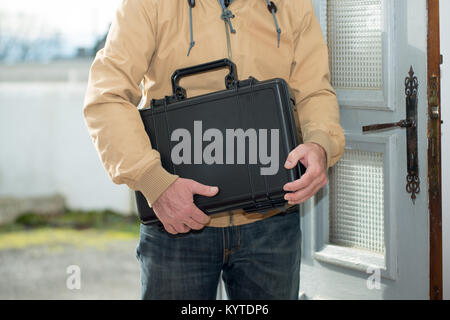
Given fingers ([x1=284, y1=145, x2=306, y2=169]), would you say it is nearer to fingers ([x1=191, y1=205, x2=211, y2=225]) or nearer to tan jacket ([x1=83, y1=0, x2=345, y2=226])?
tan jacket ([x1=83, y1=0, x2=345, y2=226])

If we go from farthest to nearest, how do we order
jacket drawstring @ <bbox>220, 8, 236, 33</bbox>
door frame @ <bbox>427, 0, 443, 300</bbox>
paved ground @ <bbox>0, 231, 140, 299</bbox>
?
paved ground @ <bbox>0, 231, 140, 299</bbox>, door frame @ <bbox>427, 0, 443, 300</bbox>, jacket drawstring @ <bbox>220, 8, 236, 33</bbox>

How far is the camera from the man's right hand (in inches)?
43.7

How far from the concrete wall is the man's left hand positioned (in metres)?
4.51

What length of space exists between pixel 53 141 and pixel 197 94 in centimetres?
472

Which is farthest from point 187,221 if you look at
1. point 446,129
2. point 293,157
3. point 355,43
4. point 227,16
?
point 446,129

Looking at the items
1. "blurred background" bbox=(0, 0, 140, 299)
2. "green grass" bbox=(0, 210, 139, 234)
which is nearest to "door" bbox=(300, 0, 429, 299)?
"blurred background" bbox=(0, 0, 140, 299)

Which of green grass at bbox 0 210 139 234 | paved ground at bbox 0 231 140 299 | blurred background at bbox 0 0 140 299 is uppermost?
blurred background at bbox 0 0 140 299

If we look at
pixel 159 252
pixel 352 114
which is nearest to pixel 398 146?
pixel 352 114

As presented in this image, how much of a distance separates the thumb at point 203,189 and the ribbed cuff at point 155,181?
0.15 ft

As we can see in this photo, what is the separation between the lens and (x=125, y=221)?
19.0 ft

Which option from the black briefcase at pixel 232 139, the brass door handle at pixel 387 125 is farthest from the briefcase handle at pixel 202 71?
the brass door handle at pixel 387 125

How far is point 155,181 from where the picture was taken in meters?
1.10

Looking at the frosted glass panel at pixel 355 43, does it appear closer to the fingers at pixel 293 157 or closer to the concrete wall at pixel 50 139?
the fingers at pixel 293 157
